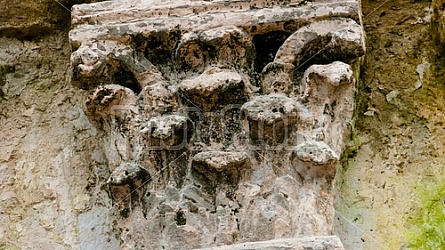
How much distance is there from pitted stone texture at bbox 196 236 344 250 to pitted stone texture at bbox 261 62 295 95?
0.32 metres

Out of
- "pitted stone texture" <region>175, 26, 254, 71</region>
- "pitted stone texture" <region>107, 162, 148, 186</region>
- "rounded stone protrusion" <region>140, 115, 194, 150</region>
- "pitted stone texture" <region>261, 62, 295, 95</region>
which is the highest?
"pitted stone texture" <region>175, 26, 254, 71</region>

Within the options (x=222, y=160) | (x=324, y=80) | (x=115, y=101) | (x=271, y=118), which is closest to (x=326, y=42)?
(x=324, y=80)

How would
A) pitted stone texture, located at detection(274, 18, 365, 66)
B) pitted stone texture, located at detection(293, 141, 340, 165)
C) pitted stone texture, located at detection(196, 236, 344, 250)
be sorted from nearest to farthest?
1. pitted stone texture, located at detection(196, 236, 344, 250)
2. pitted stone texture, located at detection(293, 141, 340, 165)
3. pitted stone texture, located at detection(274, 18, 365, 66)

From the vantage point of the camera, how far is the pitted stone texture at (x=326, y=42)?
1.73 metres

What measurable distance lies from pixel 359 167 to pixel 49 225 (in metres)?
0.65

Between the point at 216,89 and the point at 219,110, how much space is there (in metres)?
0.05

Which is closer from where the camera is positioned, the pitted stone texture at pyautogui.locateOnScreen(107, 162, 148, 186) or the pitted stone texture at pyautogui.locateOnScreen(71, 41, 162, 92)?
the pitted stone texture at pyautogui.locateOnScreen(107, 162, 148, 186)

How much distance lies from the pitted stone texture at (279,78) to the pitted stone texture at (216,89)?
0.04 metres

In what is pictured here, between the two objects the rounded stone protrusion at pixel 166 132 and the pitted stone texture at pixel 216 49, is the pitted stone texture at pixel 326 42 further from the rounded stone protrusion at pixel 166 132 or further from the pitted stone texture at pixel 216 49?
the rounded stone protrusion at pixel 166 132

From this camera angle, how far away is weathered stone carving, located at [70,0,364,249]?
5.41 ft

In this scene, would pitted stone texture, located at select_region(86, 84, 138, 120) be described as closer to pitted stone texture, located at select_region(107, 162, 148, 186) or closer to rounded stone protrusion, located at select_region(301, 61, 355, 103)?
pitted stone texture, located at select_region(107, 162, 148, 186)

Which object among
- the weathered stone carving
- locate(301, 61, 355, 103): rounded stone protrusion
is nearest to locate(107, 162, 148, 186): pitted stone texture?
the weathered stone carving

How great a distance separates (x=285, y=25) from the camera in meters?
1.77

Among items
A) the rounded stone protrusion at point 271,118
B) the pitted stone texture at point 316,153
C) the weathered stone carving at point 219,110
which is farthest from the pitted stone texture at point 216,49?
the pitted stone texture at point 316,153
